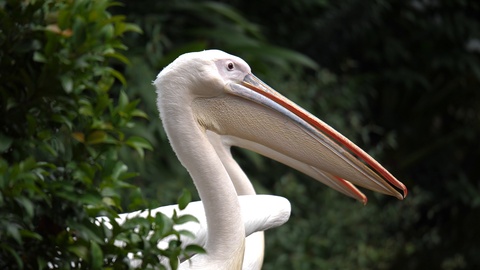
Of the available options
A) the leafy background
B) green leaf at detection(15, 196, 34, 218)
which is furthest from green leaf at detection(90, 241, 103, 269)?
green leaf at detection(15, 196, 34, 218)

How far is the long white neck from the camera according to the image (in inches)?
131

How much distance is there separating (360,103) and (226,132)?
4.92 m

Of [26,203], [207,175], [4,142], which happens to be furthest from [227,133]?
[26,203]

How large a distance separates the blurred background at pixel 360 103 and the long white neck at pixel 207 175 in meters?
2.80

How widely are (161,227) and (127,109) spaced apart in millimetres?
430

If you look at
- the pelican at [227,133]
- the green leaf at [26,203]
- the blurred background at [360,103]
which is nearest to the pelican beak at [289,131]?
the pelican at [227,133]

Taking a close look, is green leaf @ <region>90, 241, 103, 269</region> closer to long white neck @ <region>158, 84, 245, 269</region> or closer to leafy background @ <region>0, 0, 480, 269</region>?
leafy background @ <region>0, 0, 480, 269</region>

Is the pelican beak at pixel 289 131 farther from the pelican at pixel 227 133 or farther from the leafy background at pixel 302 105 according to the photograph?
the leafy background at pixel 302 105

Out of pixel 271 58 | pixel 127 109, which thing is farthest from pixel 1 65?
pixel 271 58

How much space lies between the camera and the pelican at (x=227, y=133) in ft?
10.9

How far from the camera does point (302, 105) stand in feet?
23.7

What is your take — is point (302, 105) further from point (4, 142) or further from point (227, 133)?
point (4, 142)

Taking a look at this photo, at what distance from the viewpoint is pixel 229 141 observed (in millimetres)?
4383

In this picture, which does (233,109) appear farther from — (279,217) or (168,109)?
(279,217)
